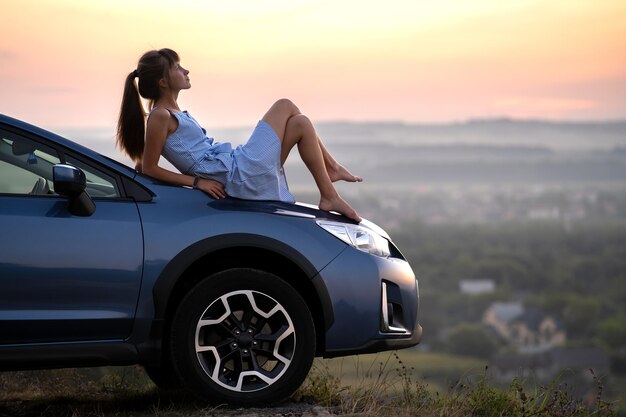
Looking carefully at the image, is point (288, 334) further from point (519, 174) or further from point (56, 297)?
point (519, 174)

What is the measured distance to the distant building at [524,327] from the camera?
117 m

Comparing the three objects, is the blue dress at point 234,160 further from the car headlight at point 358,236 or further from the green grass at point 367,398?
the green grass at point 367,398

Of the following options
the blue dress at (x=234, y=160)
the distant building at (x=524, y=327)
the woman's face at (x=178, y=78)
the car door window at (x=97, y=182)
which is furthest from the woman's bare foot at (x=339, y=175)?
the distant building at (x=524, y=327)

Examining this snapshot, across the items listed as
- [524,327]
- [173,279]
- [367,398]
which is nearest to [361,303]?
[367,398]

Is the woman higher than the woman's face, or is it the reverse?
the woman's face

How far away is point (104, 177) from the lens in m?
5.21

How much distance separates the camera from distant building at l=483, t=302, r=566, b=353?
4594 inches

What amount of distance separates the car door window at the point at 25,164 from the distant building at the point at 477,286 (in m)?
132

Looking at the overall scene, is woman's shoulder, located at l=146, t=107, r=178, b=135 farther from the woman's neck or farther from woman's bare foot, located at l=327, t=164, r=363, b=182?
woman's bare foot, located at l=327, t=164, r=363, b=182

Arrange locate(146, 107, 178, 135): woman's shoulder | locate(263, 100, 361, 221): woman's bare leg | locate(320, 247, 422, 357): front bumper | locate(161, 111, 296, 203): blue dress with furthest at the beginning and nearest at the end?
locate(263, 100, 361, 221): woman's bare leg
locate(146, 107, 178, 135): woman's shoulder
locate(161, 111, 296, 203): blue dress
locate(320, 247, 422, 357): front bumper

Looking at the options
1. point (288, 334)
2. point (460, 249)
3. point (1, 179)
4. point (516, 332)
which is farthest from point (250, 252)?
point (460, 249)

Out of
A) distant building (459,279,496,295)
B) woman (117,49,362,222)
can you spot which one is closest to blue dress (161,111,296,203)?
woman (117,49,362,222)

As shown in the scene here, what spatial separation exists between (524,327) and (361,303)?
121825 millimetres

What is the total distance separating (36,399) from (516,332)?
120 m
